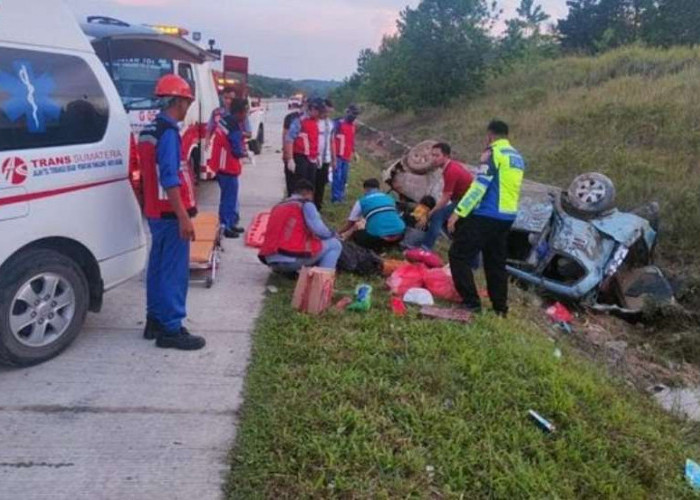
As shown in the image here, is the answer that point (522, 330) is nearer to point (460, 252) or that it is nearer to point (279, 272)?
point (460, 252)

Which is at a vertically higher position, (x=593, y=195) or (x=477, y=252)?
(x=593, y=195)

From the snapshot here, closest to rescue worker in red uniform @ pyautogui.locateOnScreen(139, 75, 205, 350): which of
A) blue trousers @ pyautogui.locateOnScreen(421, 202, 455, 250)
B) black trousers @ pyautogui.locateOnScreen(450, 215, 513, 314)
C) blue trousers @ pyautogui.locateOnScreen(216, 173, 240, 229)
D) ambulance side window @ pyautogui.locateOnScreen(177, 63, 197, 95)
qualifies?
black trousers @ pyautogui.locateOnScreen(450, 215, 513, 314)

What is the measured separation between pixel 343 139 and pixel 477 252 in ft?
16.6

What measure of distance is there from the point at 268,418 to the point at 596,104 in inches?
617

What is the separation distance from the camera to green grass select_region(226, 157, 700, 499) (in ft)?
11.0

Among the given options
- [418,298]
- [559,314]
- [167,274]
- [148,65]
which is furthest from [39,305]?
[148,65]

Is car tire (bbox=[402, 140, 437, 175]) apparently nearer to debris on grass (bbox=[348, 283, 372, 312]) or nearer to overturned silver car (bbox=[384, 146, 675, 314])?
overturned silver car (bbox=[384, 146, 675, 314])

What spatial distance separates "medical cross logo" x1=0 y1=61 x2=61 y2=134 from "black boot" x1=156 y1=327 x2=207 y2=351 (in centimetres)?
162

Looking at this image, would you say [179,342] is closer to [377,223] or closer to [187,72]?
[377,223]

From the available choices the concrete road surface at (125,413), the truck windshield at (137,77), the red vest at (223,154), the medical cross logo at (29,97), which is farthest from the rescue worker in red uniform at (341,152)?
the medical cross logo at (29,97)

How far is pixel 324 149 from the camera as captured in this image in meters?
9.34

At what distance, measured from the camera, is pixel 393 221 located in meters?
7.52

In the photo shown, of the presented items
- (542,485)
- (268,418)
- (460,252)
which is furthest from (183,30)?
(542,485)

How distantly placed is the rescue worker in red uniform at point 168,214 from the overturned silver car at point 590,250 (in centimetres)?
478
